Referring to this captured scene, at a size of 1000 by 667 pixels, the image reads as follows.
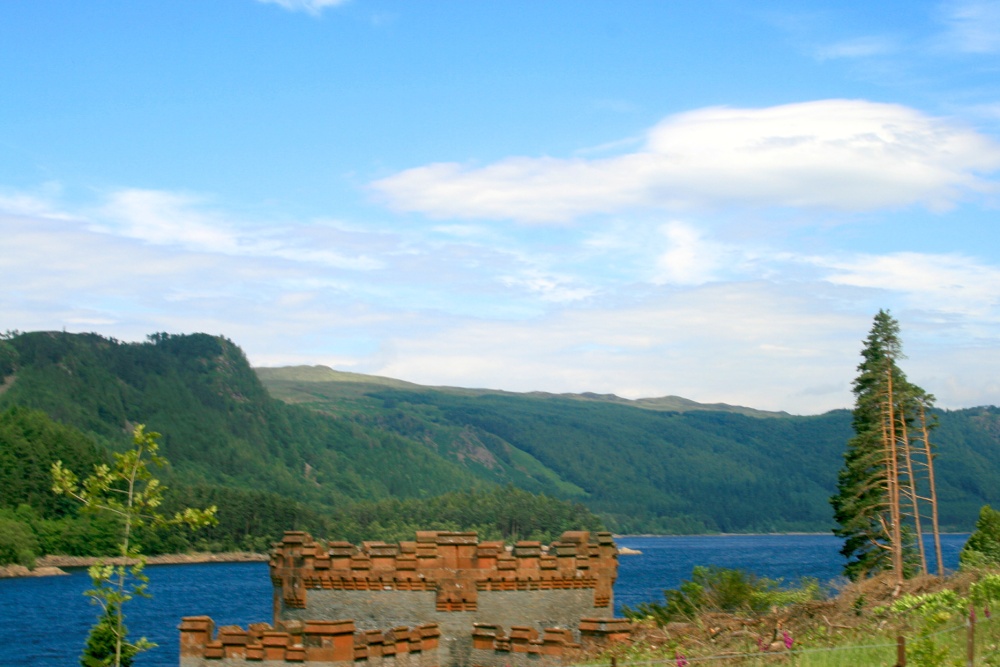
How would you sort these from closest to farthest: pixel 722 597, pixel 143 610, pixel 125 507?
pixel 125 507, pixel 722 597, pixel 143 610

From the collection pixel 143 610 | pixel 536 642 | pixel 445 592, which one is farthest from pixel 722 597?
pixel 143 610

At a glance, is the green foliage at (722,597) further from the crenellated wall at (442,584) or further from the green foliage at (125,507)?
the green foliage at (125,507)

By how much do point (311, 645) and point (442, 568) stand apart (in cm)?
466

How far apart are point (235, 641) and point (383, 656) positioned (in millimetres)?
3120

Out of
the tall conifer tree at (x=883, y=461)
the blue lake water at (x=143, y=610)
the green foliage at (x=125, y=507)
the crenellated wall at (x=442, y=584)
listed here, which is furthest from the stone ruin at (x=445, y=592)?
the blue lake water at (x=143, y=610)

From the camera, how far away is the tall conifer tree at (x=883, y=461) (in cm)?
6638

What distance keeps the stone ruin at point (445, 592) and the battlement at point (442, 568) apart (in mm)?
24

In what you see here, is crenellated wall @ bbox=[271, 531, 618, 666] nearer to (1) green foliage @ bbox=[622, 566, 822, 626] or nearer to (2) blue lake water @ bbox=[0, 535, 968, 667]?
(1) green foliage @ bbox=[622, 566, 822, 626]

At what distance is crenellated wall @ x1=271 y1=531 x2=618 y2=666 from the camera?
2781 centimetres

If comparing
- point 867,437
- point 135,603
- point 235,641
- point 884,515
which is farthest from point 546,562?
point 135,603

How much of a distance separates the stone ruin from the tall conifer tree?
134 feet

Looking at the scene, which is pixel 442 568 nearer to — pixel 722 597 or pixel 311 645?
pixel 311 645

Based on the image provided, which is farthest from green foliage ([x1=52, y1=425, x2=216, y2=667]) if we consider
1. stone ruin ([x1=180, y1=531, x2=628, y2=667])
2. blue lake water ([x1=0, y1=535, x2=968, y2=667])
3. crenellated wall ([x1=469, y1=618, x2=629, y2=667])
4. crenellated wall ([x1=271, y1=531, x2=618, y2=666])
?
blue lake water ([x1=0, y1=535, x2=968, y2=667])

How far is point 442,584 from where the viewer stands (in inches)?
1097
